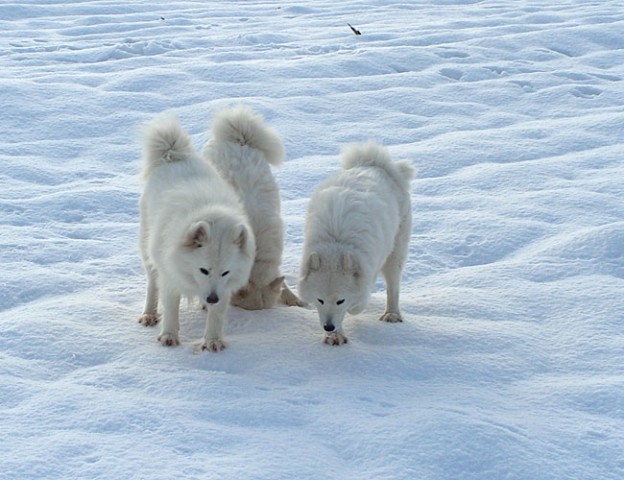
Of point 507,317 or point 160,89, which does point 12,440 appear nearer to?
point 507,317

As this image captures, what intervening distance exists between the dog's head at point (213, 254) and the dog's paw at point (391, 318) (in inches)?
47.5

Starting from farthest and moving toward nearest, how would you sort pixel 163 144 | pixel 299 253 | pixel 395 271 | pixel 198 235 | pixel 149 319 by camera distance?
pixel 299 253, pixel 395 271, pixel 163 144, pixel 149 319, pixel 198 235

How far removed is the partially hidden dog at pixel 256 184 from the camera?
5816 mm

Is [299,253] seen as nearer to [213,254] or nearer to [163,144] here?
[163,144]

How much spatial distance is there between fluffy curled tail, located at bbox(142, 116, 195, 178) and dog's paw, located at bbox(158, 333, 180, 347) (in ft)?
3.85

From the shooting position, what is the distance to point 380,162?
19.4ft

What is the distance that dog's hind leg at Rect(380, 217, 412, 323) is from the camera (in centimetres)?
569

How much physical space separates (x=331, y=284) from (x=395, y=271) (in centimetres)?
85

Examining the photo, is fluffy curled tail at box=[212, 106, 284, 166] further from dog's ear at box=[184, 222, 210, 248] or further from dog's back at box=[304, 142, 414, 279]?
dog's ear at box=[184, 222, 210, 248]

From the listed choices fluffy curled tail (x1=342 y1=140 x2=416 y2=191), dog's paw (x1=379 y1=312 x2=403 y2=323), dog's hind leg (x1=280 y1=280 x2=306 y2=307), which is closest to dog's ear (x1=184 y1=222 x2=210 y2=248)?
dog's hind leg (x1=280 y1=280 x2=306 y2=307)

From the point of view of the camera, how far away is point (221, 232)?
4812mm

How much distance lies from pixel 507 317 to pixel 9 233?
145 inches

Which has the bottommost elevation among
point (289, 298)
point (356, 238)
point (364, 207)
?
point (289, 298)

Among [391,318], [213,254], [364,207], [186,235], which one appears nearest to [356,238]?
[364,207]
